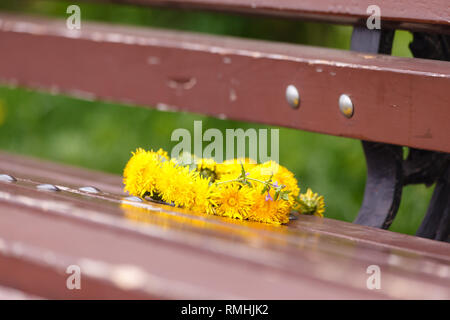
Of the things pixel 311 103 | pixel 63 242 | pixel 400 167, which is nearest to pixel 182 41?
pixel 311 103

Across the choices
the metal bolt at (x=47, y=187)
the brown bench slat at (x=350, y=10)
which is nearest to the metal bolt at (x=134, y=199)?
the metal bolt at (x=47, y=187)

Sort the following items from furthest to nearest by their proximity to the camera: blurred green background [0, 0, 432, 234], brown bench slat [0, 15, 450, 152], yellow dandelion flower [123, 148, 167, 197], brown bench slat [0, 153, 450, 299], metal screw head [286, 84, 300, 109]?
blurred green background [0, 0, 432, 234]
metal screw head [286, 84, 300, 109]
brown bench slat [0, 15, 450, 152]
yellow dandelion flower [123, 148, 167, 197]
brown bench slat [0, 153, 450, 299]

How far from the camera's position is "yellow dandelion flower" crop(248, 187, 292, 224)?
52.6 inches

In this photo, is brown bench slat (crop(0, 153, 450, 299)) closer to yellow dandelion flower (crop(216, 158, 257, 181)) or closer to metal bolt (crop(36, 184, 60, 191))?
metal bolt (crop(36, 184, 60, 191))

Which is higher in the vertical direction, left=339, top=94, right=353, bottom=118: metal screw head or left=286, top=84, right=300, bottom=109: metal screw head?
left=286, top=84, right=300, bottom=109: metal screw head

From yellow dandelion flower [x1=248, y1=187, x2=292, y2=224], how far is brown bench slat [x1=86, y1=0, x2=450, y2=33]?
0.58 meters

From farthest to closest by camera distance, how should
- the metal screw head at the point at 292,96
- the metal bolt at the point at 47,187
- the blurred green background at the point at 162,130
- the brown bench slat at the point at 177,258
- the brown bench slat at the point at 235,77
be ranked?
the blurred green background at the point at 162,130, the metal screw head at the point at 292,96, the brown bench slat at the point at 235,77, the metal bolt at the point at 47,187, the brown bench slat at the point at 177,258

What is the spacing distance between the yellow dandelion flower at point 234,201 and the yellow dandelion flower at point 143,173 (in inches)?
5.1

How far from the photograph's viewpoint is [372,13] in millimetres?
1712

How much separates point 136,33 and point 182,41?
0.26 metres

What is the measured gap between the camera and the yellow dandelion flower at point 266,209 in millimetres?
1336

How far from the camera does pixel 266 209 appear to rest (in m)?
1.34

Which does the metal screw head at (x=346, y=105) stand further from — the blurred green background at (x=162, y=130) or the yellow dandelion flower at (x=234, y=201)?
the blurred green background at (x=162, y=130)

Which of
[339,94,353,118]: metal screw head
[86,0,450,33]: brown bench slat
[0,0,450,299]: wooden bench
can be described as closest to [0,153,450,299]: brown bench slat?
[0,0,450,299]: wooden bench
